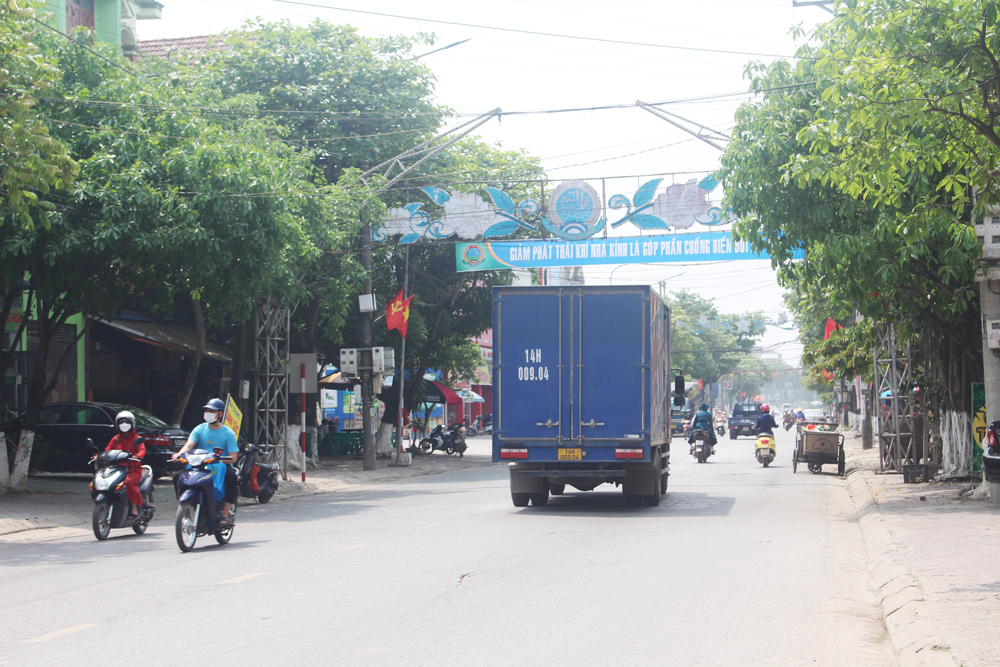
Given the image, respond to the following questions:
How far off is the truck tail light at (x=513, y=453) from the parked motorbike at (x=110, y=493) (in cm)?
514

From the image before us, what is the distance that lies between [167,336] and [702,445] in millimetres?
15306

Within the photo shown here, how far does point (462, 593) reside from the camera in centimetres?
839

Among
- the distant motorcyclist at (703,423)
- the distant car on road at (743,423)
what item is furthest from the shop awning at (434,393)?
the distant car on road at (743,423)

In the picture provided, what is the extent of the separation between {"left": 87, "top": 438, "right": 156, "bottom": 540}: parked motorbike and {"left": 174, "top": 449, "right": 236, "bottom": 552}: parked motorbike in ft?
4.68

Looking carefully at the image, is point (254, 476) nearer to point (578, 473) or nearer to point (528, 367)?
point (528, 367)

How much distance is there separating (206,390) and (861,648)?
2638 centimetres

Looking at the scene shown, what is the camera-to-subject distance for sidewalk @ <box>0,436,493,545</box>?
1438 centimetres

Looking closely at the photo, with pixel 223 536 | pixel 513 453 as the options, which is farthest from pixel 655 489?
pixel 223 536

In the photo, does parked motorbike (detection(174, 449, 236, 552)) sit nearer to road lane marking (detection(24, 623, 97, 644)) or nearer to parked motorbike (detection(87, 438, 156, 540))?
parked motorbike (detection(87, 438, 156, 540))

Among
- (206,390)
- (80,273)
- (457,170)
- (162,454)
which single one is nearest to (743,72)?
(80,273)

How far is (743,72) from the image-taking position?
15359 mm

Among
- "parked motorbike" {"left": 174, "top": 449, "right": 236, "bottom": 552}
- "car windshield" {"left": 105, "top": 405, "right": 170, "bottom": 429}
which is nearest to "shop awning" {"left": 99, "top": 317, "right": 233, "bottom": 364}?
"car windshield" {"left": 105, "top": 405, "right": 170, "bottom": 429}

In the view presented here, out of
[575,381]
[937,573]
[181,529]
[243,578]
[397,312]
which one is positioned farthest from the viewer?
[397,312]

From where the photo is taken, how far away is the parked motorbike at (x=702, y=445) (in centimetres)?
2914
